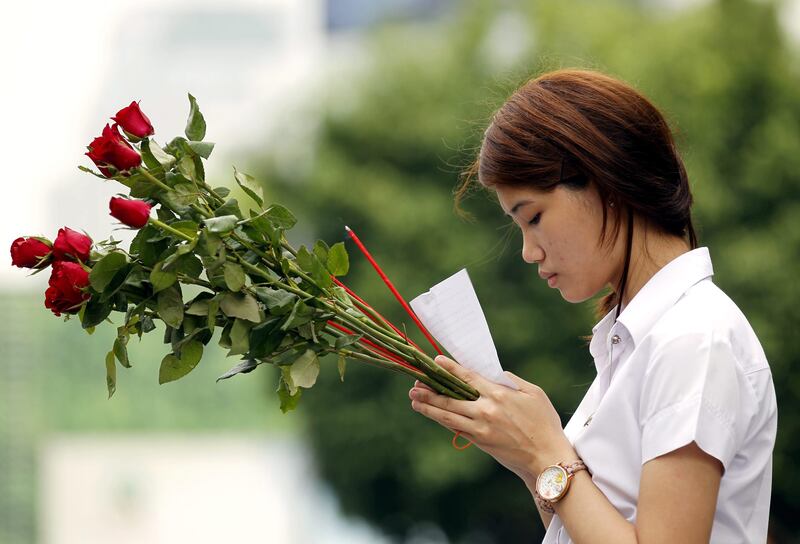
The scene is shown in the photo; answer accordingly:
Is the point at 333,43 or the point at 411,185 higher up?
the point at 333,43

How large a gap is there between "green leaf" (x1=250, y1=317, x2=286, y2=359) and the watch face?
465mm

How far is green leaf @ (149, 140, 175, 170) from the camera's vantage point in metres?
1.84

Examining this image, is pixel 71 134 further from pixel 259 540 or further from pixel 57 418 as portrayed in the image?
pixel 259 540

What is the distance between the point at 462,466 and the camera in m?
9.84

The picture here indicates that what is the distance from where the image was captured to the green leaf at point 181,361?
1862 millimetres

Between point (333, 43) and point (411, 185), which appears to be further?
point (333, 43)

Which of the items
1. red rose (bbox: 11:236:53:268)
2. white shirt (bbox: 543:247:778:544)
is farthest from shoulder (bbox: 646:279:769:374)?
red rose (bbox: 11:236:53:268)

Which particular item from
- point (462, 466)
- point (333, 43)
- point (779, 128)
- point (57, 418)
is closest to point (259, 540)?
point (57, 418)

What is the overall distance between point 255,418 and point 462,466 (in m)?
5.93

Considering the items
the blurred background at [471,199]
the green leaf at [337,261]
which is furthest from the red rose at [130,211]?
the blurred background at [471,199]

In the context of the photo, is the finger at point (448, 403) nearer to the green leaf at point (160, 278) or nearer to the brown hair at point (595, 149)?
the brown hair at point (595, 149)

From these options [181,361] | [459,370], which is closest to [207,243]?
[181,361]

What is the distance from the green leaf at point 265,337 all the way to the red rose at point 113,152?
316 mm

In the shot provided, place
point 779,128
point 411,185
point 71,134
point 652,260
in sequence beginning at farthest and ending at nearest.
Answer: point 71,134, point 411,185, point 779,128, point 652,260
